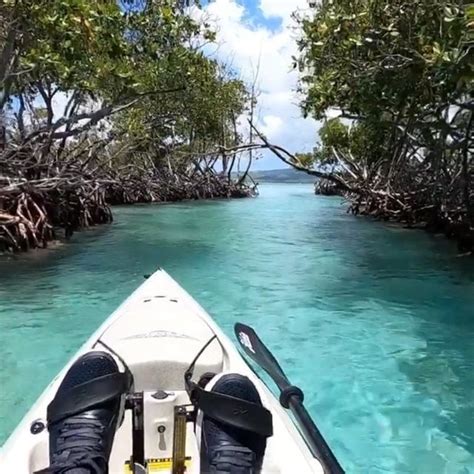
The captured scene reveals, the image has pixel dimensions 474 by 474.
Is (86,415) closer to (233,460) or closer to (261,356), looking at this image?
(233,460)

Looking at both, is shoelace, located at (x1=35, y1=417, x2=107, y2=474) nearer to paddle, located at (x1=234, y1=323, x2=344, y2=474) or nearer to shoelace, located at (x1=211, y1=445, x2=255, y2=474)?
shoelace, located at (x1=211, y1=445, x2=255, y2=474)

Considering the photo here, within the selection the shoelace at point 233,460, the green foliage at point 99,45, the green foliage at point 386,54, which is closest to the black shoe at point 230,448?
the shoelace at point 233,460

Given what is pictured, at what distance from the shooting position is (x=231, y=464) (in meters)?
1.96

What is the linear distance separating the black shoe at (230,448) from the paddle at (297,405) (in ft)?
0.55

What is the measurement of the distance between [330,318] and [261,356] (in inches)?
124

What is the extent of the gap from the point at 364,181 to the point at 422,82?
38.5 ft

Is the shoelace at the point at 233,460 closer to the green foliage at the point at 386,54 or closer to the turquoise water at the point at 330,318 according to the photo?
the turquoise water at the point at 330,318

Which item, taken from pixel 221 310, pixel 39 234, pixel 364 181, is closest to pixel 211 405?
pixel 221 310

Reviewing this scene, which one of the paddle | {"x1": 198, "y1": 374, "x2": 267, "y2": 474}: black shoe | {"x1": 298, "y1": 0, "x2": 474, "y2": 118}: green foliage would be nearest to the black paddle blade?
the paddle

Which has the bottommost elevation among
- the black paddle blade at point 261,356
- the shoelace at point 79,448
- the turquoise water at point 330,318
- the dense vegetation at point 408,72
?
the turquoise water at point 330,318

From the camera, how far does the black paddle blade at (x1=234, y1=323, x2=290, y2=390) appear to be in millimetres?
2725

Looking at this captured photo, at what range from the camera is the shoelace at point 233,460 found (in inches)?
76.9

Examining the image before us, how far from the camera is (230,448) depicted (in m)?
2.01

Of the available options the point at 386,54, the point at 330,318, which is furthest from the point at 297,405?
the point at 386,54
